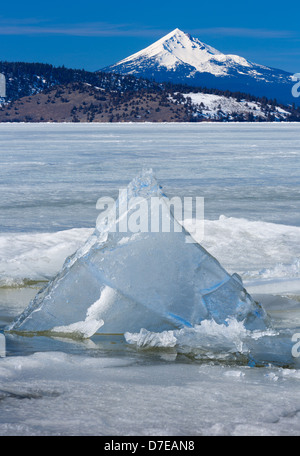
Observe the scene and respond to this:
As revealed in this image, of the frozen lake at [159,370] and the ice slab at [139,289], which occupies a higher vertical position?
the ice slab at [139,289]

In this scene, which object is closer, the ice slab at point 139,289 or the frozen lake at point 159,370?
the frozen lake at point 159,370

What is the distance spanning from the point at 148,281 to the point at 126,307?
0.94ft

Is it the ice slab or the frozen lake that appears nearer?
the frozen lake

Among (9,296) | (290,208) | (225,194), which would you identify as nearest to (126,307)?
(9,296)

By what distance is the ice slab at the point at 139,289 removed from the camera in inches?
206

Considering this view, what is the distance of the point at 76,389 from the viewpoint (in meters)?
3.97

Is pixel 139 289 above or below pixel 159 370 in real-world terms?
above

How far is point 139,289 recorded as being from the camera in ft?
17.2

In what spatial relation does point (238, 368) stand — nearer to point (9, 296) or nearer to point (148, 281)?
point (148, 281)

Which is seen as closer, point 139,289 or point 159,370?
point 159,370

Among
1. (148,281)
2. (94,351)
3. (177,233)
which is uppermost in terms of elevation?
(177,233)

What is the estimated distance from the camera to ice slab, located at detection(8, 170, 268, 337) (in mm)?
5234

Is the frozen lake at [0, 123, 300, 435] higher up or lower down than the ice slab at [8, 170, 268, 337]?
lower down

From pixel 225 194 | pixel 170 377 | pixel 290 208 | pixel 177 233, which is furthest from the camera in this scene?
pixel 225 194
